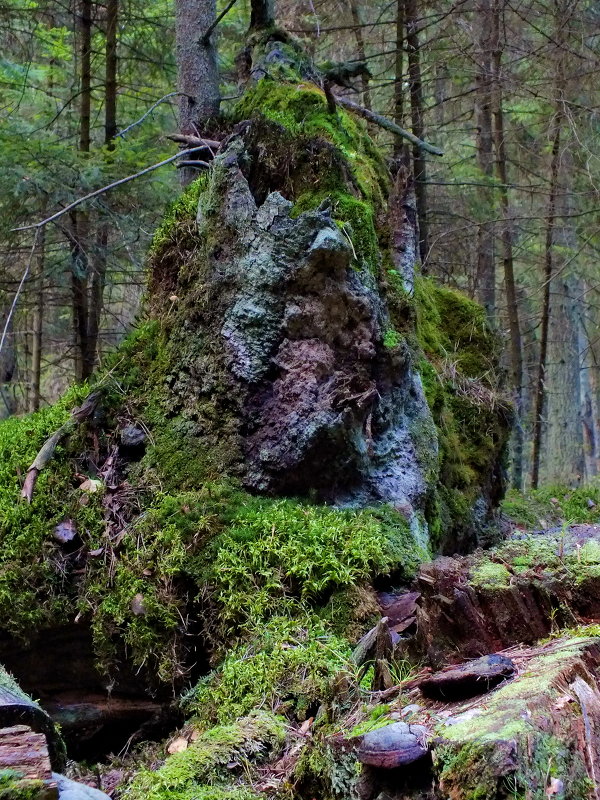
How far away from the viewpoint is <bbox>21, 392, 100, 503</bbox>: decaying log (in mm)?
3803

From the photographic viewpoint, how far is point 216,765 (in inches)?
91.4

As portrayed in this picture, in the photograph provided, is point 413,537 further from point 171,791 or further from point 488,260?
point 488,260

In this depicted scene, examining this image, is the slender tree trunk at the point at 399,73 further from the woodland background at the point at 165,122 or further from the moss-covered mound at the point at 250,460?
the moss-covered mound at the point at 250,460

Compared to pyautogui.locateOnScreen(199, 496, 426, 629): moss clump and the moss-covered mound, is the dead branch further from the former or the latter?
pyautogui.locateOnScreen(199, 496, 426, 629): moss clump

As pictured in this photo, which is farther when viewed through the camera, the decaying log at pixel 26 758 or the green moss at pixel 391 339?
the green moss at pixel 391 339

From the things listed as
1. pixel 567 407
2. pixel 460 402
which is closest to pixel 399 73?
pixel 460 402

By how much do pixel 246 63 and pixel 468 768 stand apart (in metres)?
5.78

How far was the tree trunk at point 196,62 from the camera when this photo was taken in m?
5.68

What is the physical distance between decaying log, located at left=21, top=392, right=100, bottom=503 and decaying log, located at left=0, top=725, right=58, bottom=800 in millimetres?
1903

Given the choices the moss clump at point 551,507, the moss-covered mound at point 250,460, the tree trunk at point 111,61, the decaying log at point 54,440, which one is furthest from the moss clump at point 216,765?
the tree trunk at point 111,61

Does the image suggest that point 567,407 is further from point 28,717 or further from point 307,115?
point 28,717

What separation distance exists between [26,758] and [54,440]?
2330mm

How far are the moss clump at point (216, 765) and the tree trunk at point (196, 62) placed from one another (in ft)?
15.9

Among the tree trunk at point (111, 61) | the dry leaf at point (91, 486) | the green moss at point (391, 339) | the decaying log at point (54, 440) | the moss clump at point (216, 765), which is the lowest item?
the moss clump at point (216, 765)
